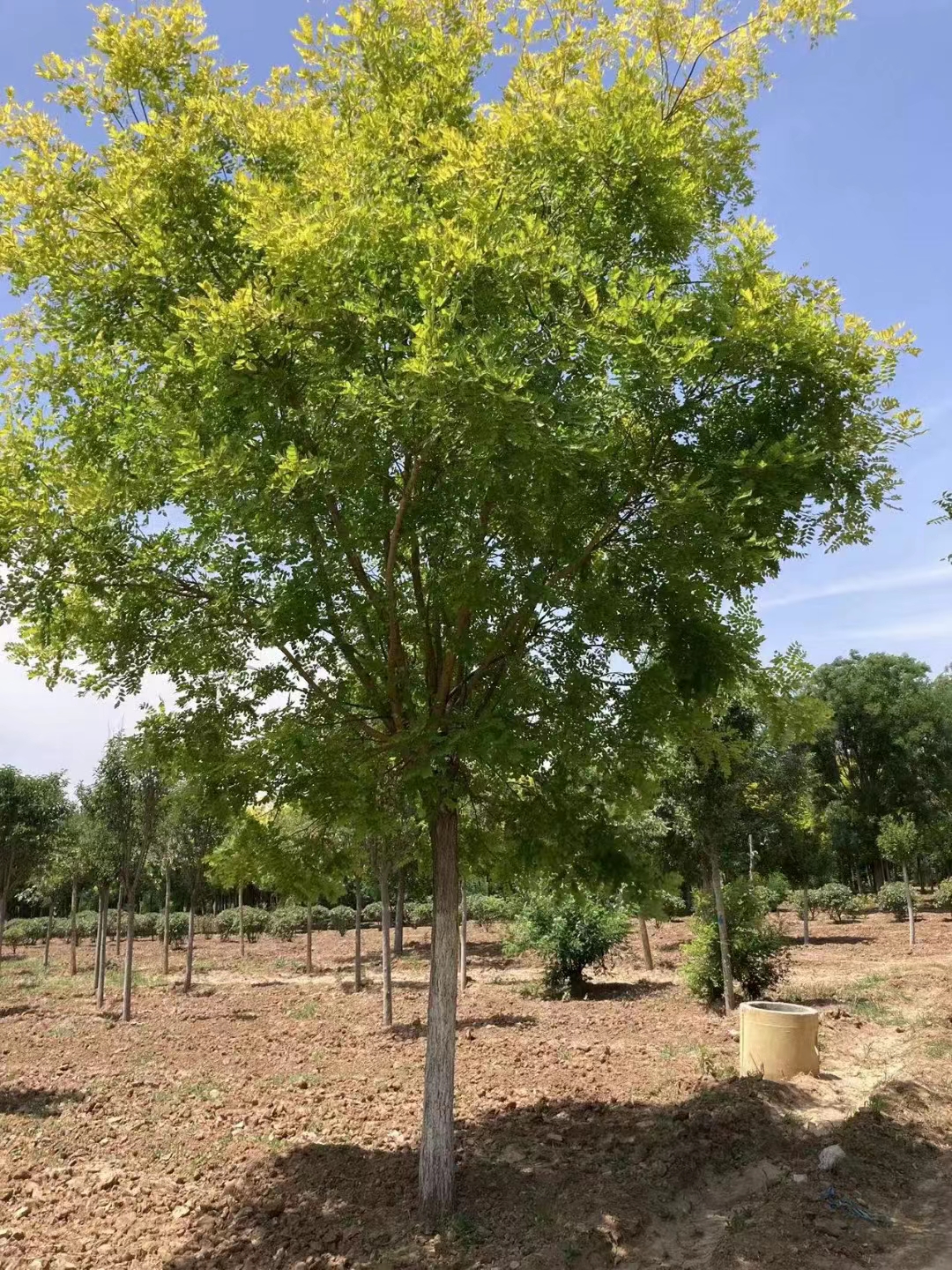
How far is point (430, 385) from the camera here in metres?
4.59

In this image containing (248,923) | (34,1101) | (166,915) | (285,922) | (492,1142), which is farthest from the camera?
(248,923)

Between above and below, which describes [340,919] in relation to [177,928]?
below

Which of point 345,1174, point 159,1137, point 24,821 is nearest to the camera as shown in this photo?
point 345,1174

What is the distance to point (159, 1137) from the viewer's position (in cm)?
787

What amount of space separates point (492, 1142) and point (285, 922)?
24241 mm

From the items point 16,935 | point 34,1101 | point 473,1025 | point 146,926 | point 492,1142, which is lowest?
point 16,935

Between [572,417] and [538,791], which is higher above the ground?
[572,417]

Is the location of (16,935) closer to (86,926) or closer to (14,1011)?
(86,926)

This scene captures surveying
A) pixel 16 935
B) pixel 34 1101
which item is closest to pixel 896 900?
pixel 34 1101

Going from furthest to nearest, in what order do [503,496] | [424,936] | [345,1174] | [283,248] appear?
1. [424,936]
2. [345,1174]
3. [503,496]
4. [283,248]

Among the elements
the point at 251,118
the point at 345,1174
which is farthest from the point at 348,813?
the point at 251,118

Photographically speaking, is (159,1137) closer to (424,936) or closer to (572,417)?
(572,417)

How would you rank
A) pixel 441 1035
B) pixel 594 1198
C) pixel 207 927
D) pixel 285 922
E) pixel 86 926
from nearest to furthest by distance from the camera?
pixel 594 1198
pixel 441 1035
pixel 285 922
pixel 86 926
pixel 207 927

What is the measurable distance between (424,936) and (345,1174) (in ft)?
82.2
